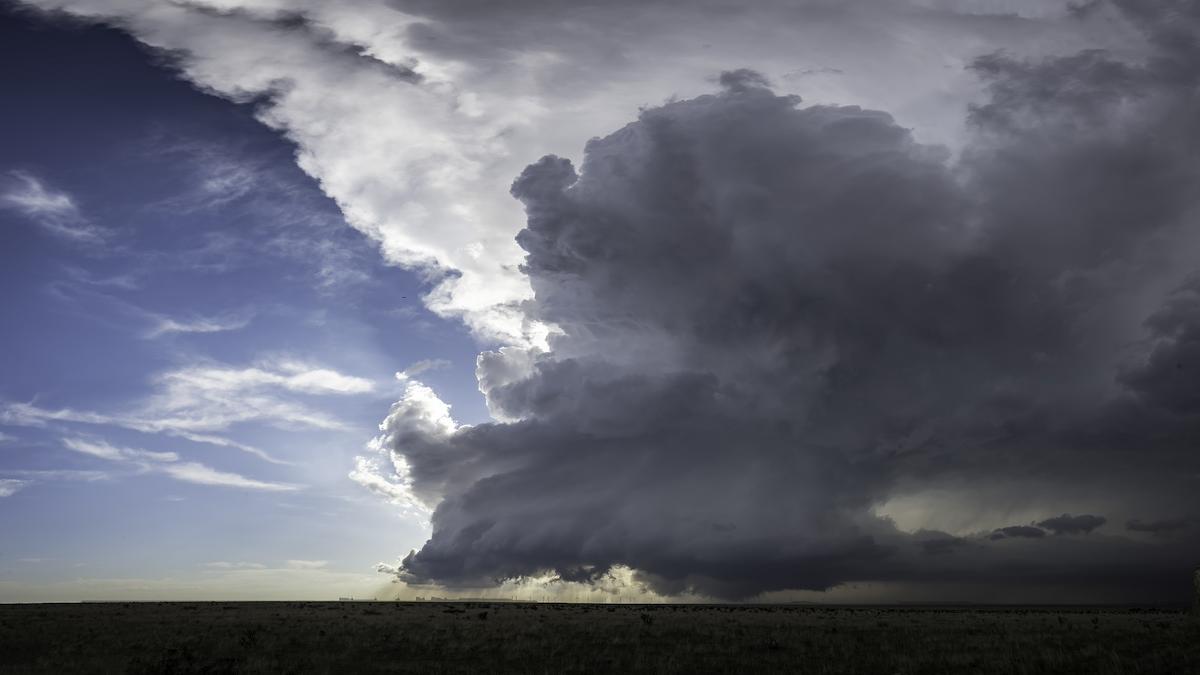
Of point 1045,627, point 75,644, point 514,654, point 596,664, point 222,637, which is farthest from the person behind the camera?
Answer: point 1045,627

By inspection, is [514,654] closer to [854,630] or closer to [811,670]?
[811,670]

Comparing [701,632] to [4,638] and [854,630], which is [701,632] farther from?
[4,638]

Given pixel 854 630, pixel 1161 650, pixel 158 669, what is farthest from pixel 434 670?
pixel 1161 650

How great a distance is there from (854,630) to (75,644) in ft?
133

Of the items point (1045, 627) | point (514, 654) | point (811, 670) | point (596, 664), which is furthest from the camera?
point (1045, 627)

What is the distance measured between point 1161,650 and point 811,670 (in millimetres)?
15772

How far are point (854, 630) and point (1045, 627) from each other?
12.7 metres

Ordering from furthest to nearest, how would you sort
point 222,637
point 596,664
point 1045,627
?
1. point 1045,627
2. point 222,637
3. point 596,664

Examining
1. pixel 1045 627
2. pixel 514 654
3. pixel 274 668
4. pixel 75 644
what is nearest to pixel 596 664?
pixel 514 654

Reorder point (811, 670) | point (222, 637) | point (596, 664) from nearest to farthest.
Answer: point (811, 670) → point (596, 664) → point (222, 637)

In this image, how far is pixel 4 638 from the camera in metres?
41.6

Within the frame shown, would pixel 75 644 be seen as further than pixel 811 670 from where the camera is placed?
Yes

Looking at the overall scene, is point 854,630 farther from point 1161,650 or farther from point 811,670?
point 811,670

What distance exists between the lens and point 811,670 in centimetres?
2705
